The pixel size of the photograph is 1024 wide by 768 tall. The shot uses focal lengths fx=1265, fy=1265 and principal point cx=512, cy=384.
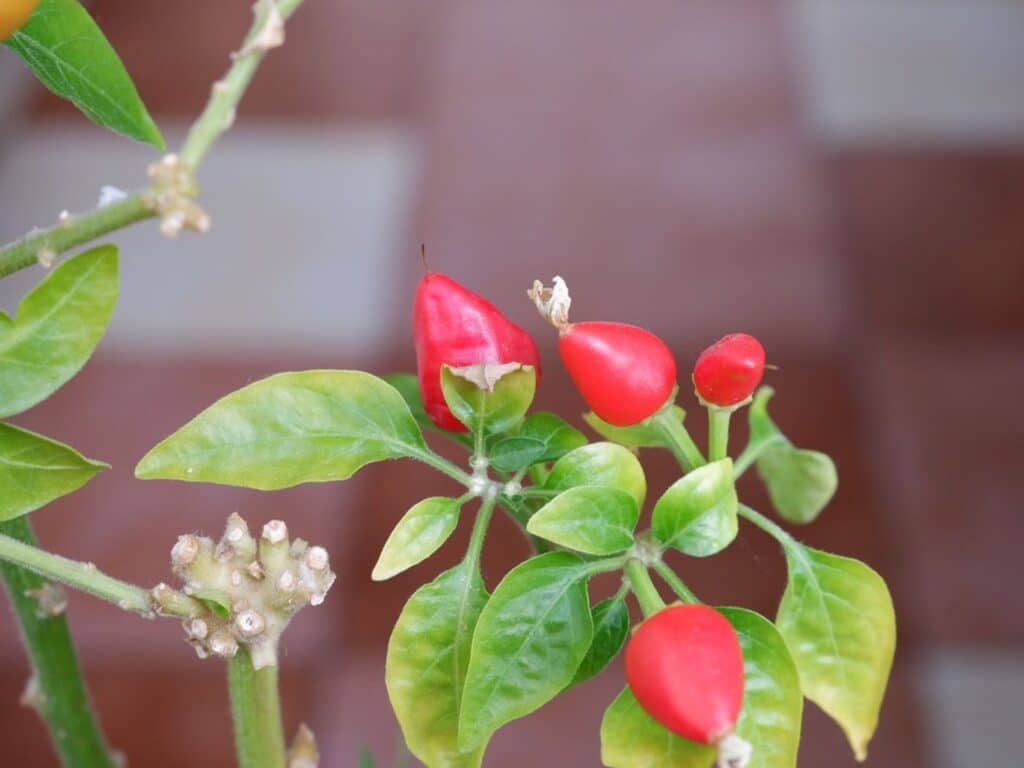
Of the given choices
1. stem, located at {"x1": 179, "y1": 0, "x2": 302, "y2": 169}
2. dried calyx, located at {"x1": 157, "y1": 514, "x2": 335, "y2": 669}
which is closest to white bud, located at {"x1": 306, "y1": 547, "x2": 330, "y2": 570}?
dried calyx, located at {"x1": 157, "y1": 514, "x2": 335, "y2": 669}

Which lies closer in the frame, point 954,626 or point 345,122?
point 954,626

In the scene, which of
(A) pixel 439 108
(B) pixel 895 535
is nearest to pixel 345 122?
(A) pixel 439 108

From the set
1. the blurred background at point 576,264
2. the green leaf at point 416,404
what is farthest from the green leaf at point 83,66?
the blurred background at point 576,264

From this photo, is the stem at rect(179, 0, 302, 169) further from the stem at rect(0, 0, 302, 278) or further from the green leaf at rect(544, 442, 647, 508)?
the green leaf at rect(544, 442, 647, 508)

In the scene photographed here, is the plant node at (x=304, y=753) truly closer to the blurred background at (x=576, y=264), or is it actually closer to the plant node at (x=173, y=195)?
the plant node at (x=173, y=195)

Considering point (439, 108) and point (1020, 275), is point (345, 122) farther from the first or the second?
point (1020, 275)

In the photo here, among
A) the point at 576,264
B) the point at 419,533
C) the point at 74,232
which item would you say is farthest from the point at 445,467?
the point at 576,264
